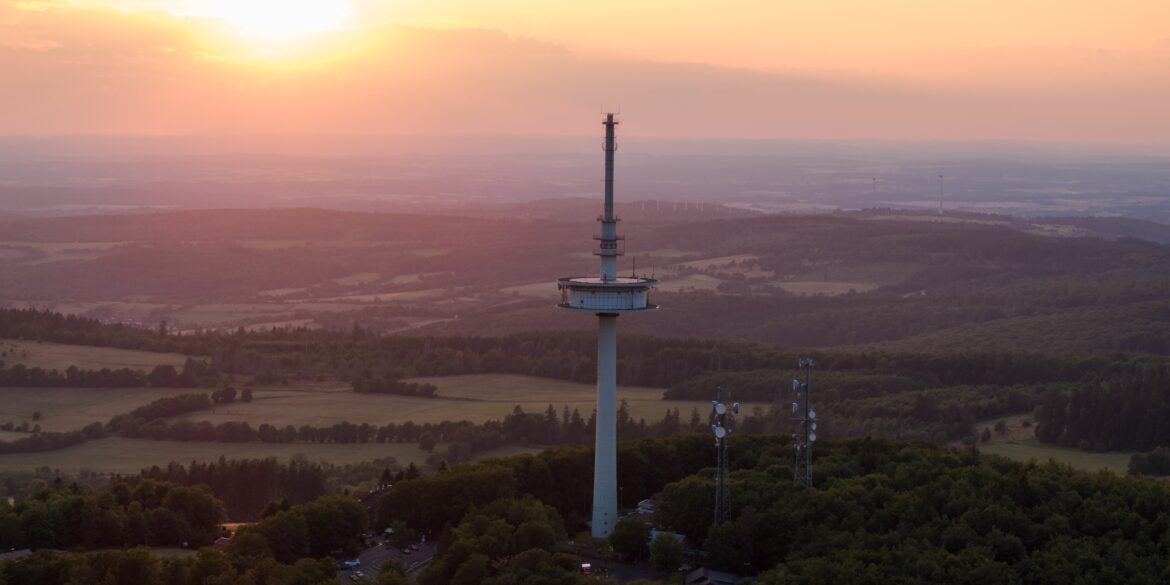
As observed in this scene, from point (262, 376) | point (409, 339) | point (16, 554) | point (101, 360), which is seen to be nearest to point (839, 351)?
point (409, 339)

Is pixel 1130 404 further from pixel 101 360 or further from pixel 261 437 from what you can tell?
pixel 101 360

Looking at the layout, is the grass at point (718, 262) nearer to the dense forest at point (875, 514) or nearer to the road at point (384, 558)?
the dense forest at point (875, 514)

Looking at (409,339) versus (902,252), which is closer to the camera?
(409,339)

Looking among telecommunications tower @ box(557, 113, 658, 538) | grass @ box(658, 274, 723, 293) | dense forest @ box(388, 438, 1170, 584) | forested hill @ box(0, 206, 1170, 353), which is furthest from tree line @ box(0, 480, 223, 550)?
grass @ box(658, 274, 723, 293)

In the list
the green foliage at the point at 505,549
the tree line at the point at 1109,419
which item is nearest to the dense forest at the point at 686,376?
the tree line at the point at 1109,419

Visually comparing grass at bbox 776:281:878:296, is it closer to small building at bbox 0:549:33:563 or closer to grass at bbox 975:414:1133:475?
grass at bbox 975:414:1133:475

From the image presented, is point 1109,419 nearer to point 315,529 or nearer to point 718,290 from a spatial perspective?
point 315,529
